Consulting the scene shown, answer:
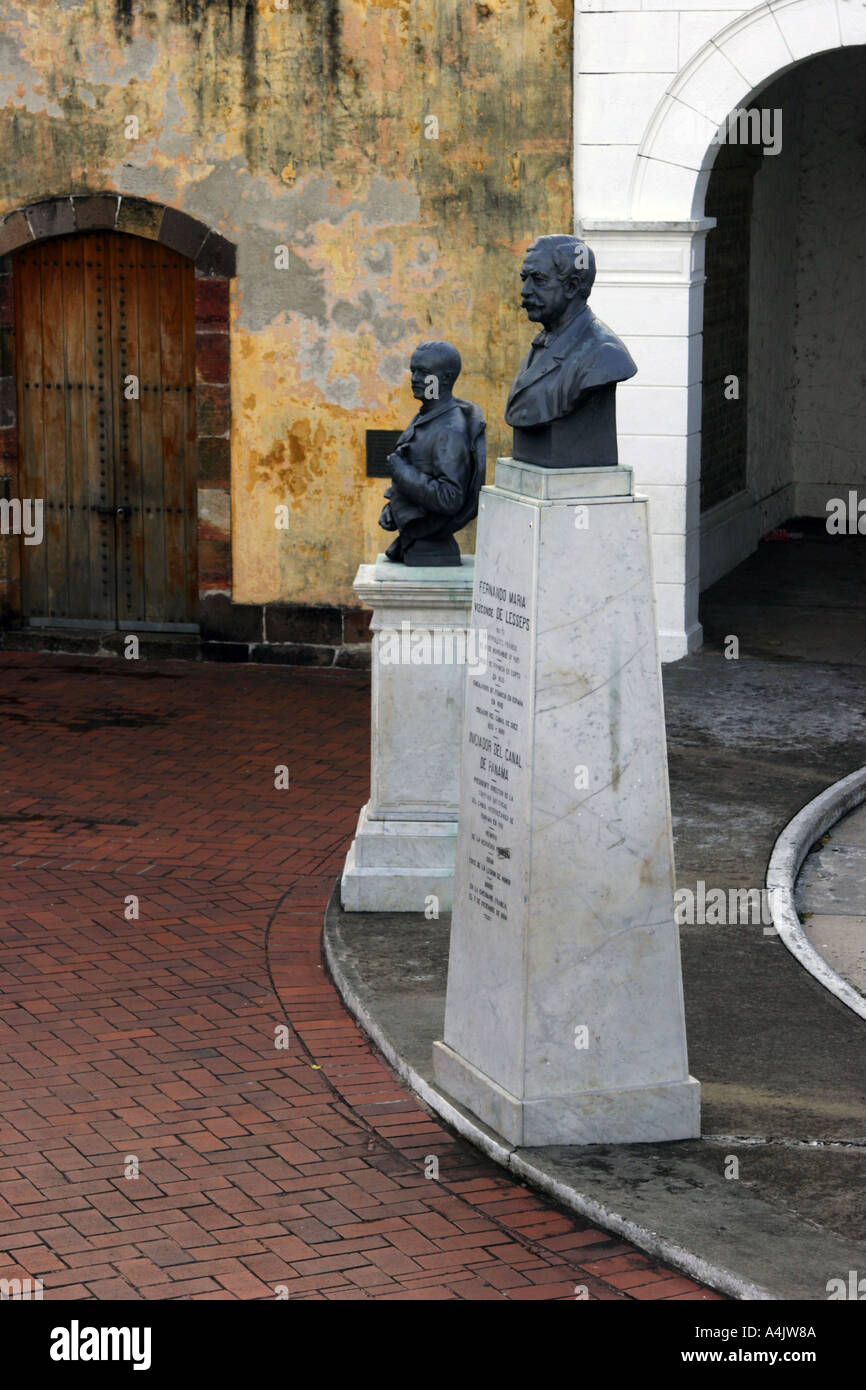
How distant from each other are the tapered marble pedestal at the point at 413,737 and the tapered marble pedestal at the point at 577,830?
1.95m

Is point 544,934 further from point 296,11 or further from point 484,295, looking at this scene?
point 296,11

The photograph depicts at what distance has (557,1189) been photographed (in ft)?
20.3

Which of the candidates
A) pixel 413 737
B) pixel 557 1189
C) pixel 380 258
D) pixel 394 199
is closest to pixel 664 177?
pixel 394 199

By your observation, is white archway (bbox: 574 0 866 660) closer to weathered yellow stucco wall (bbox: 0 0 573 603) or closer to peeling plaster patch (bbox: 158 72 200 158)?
weathered yellow stucco wall (bbox: 0 0 573 603)

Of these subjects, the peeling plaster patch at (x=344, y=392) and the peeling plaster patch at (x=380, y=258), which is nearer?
the peeling plaster patch at (x=380, y=258)

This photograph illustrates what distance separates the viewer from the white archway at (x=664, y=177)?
12656mm

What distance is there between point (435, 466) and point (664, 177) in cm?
513

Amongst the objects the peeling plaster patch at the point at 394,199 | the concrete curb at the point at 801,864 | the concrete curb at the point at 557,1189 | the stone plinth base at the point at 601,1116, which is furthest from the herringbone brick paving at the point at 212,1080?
the peeling plaster patch at the point at 394,199

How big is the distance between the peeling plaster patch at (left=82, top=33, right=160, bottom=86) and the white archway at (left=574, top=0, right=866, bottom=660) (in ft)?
9.42

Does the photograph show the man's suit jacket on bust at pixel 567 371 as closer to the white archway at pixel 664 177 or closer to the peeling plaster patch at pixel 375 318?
the white archway at pixel 664 177

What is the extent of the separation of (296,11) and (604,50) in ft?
6.78

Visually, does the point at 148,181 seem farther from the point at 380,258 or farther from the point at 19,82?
the point at 380,258

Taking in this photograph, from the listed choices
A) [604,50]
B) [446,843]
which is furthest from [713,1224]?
[604,50]

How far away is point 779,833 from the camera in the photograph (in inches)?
385
